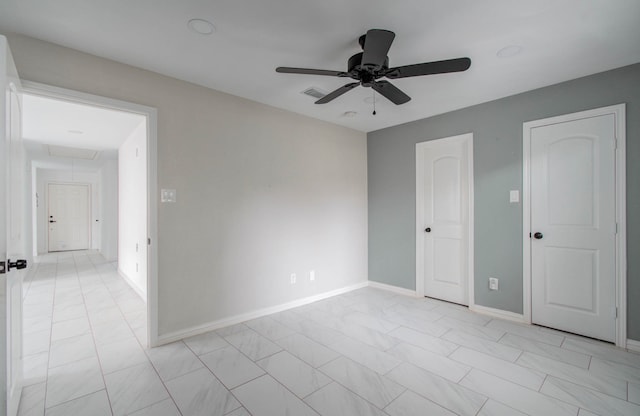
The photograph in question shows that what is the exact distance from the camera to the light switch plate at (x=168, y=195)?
268 centimetres

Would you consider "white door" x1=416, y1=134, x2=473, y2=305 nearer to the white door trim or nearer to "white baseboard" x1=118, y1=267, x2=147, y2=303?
the white door trim

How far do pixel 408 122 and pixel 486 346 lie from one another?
294 cm

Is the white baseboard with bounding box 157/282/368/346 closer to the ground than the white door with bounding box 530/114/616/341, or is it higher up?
closer to the ground

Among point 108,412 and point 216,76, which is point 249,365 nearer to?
point 108,412

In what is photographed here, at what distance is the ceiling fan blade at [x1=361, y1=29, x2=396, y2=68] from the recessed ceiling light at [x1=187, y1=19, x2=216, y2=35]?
1088mm

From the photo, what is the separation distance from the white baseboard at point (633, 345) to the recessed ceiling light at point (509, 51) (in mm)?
Answer: 2699

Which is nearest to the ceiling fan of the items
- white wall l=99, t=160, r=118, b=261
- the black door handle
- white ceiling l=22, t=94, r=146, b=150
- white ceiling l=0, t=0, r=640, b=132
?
white ceiling l=0, t=0, r=640, b=132

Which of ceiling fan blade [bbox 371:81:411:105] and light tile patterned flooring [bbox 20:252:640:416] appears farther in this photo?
ceiling fan blade [bbox 371:81:411:105]

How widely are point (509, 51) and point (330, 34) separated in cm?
146

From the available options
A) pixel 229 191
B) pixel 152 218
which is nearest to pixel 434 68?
pixel 229 191

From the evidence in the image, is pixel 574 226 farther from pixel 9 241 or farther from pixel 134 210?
pixel 134 210

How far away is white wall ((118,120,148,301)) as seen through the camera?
398 cm

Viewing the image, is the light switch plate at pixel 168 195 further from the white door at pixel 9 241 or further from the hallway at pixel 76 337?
the hallway at pixel 76 337

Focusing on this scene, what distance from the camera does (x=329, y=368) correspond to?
7.39 ft
